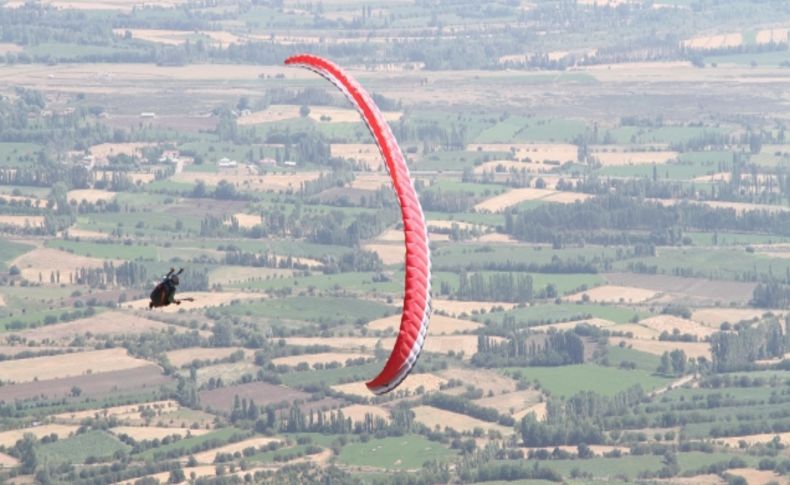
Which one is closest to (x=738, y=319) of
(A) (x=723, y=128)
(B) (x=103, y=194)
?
(B) (x=103, y=194)

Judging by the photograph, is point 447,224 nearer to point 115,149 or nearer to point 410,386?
point 115,149

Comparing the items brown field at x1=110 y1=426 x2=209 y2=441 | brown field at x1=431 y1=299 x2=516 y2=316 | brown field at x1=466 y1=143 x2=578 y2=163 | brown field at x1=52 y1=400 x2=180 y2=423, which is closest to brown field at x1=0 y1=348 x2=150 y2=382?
brown field at x1=52 y1=400 x2=180 y2=423

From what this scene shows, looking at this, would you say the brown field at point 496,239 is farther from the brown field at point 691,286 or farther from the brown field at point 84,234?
the brown field at point 84,234

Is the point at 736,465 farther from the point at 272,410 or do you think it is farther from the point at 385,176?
the point at 385,176

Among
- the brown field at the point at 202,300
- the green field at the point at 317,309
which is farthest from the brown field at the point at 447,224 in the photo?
the green field at the point at 317,309

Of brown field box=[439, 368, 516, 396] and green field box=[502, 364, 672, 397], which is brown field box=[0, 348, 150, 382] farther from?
green field box=[502, 364, 672, 397]

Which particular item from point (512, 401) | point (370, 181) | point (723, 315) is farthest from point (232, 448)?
Result: point (370, 181)

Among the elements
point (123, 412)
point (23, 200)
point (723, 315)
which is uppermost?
point (23, 200)
